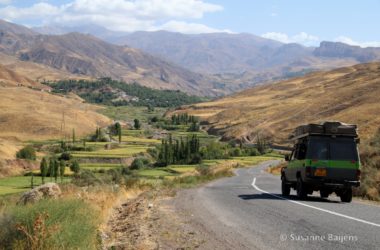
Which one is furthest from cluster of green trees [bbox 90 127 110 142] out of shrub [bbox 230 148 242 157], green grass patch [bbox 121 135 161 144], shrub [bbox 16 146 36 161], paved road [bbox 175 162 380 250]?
paved road [bbox 175 162 380 250]

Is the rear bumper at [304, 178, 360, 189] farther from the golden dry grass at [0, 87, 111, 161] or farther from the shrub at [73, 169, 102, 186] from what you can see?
the golden dry grass at [0, 87, 111, 161]

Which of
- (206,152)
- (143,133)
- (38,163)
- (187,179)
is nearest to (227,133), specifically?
(143,133)

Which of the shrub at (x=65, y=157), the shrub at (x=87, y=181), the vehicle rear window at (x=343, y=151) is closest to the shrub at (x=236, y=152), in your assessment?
the shrub at (x=65, y=157)

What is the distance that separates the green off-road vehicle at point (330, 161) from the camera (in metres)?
22.3

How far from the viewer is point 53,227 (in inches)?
417

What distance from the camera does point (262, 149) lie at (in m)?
144

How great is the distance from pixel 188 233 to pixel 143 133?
577ft

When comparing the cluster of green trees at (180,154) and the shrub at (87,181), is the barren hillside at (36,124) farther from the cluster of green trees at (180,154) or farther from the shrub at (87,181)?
the shrub at (87,181)

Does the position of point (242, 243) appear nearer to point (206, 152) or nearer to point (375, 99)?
point (206, 152)

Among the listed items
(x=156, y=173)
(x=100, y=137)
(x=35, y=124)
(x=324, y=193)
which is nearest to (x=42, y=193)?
(x=324, y=193)

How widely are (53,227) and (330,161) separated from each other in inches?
584

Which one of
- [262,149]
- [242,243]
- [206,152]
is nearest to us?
[242,243]

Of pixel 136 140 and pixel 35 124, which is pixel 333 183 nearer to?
pixel 136 140

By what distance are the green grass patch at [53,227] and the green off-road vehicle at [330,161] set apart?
11797 mm
